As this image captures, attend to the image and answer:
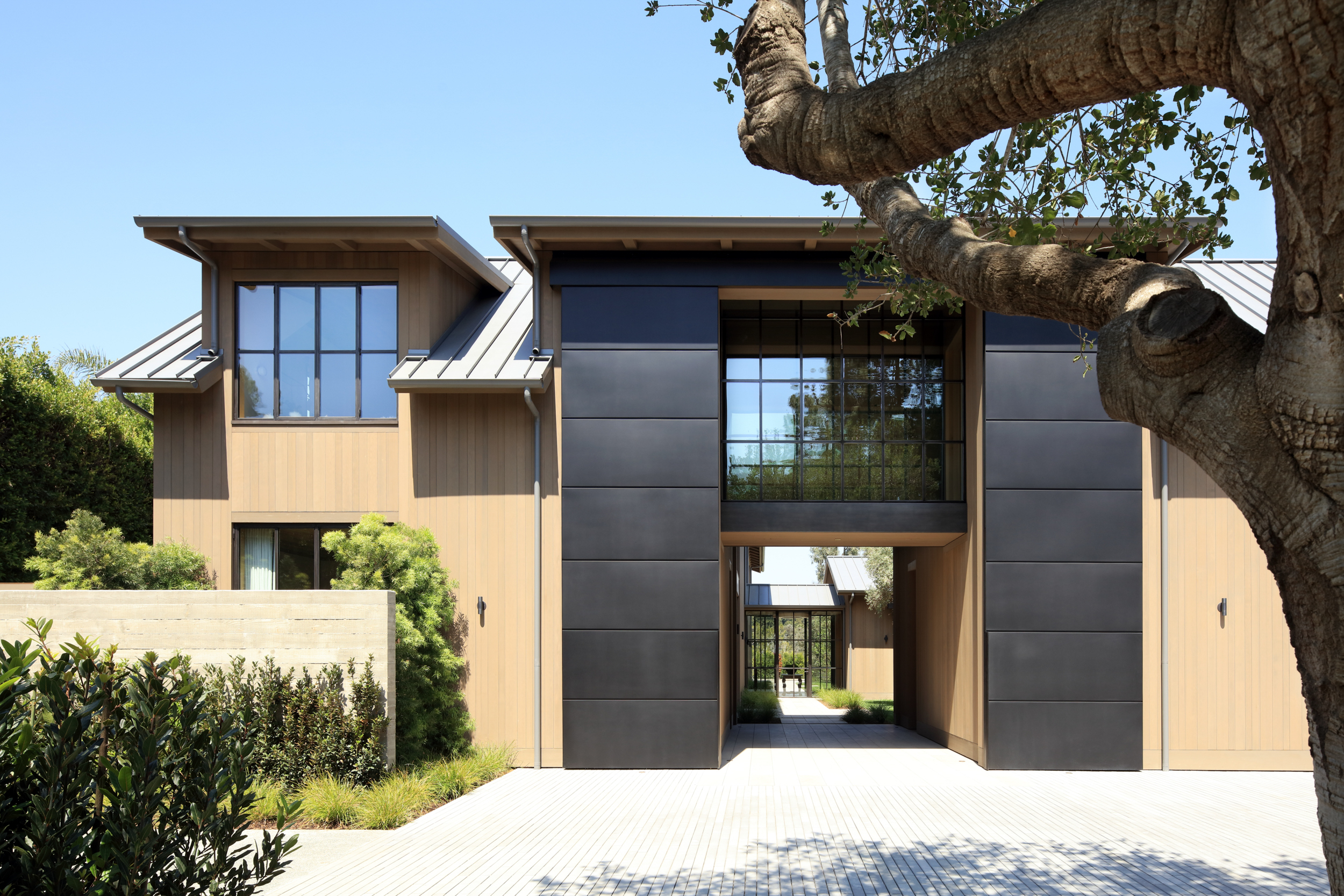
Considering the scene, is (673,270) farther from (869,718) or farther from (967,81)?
(869,718)

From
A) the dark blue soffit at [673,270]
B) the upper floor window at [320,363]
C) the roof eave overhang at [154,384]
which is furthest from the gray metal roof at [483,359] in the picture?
the roof eave overhang at [154,384]

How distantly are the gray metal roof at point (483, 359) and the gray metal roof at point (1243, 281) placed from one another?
9121 mm

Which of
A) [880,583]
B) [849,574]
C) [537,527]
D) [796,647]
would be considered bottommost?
[796,647]

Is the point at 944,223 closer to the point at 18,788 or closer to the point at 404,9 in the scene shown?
the point at 18,788

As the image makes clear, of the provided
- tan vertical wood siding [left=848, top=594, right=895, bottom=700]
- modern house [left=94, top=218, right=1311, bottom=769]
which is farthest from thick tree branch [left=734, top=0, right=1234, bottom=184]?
tan vertical wood siding [left=848, top=594, right=895, bottom=700]

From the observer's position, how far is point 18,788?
3.32 meters

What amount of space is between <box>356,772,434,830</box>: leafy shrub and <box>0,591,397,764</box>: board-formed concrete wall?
704mm

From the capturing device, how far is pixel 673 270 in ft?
41.9

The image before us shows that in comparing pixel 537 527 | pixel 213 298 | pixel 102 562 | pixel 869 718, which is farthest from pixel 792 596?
pixel 102 562

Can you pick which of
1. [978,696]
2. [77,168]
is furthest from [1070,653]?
[77,168]

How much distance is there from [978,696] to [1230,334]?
35.0ft

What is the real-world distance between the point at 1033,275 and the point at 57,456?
→ 70.7 ft

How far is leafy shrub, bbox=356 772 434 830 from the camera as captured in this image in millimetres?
8992

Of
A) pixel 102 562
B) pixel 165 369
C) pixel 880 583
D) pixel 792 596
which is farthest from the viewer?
pixel 792 596
